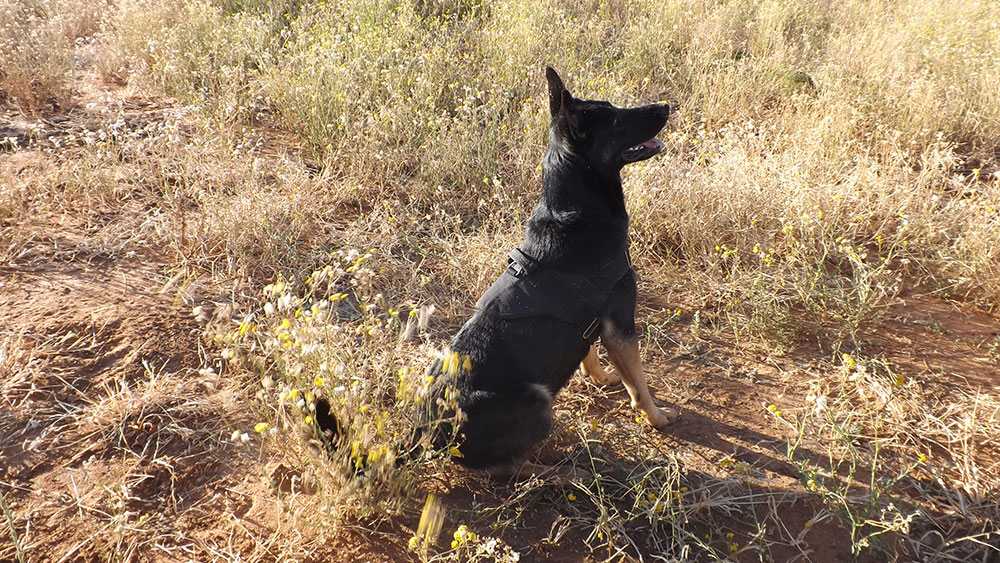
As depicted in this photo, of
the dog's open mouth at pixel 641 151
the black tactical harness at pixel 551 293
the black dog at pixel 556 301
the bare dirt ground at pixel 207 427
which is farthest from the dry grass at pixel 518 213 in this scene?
the dog's open mouth at pixel 641 151

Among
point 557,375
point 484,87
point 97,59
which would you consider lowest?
point 557,375

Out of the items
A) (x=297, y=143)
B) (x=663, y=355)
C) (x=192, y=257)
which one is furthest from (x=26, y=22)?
(x=663, y=355)

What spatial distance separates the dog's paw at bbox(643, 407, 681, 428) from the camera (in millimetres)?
3006

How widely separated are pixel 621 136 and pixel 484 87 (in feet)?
12.1

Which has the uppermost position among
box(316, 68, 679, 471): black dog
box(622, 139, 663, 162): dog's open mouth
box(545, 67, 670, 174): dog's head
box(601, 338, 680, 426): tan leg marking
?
box(545, 67, 670, 174): dog's head

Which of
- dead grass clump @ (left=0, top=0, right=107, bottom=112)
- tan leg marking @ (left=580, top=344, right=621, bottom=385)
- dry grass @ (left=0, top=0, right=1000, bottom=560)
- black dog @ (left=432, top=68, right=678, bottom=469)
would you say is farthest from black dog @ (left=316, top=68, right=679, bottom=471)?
dead grass clump @ (left=0, top=0, right=107, bottom=112)

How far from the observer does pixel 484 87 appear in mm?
6098

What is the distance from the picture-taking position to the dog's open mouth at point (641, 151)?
280 cm

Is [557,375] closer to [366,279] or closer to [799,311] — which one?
[366,279]

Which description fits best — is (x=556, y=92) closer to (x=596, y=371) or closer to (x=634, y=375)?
(x=634, y=375)

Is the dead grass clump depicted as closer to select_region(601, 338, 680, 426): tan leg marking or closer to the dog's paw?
select_region(601, 338, 680, 426): tan leg marking

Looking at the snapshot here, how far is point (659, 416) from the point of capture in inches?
119

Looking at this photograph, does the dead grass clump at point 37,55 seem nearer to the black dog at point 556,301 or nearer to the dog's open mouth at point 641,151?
the black dog at point 556,301

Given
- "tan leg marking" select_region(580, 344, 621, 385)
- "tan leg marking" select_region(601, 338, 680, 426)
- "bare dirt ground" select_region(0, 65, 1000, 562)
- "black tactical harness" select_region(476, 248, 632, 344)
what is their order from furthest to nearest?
1. "tan leg marking" select_region(580, 344, 621, 385)
2. "tan leg marking" select_region(601, 338, 680, 426)
3. "black tactical harness" select_region(476, 248, 632, 344)
4. "bare dirt ground" select_region(0, 65, 1000, 562)
